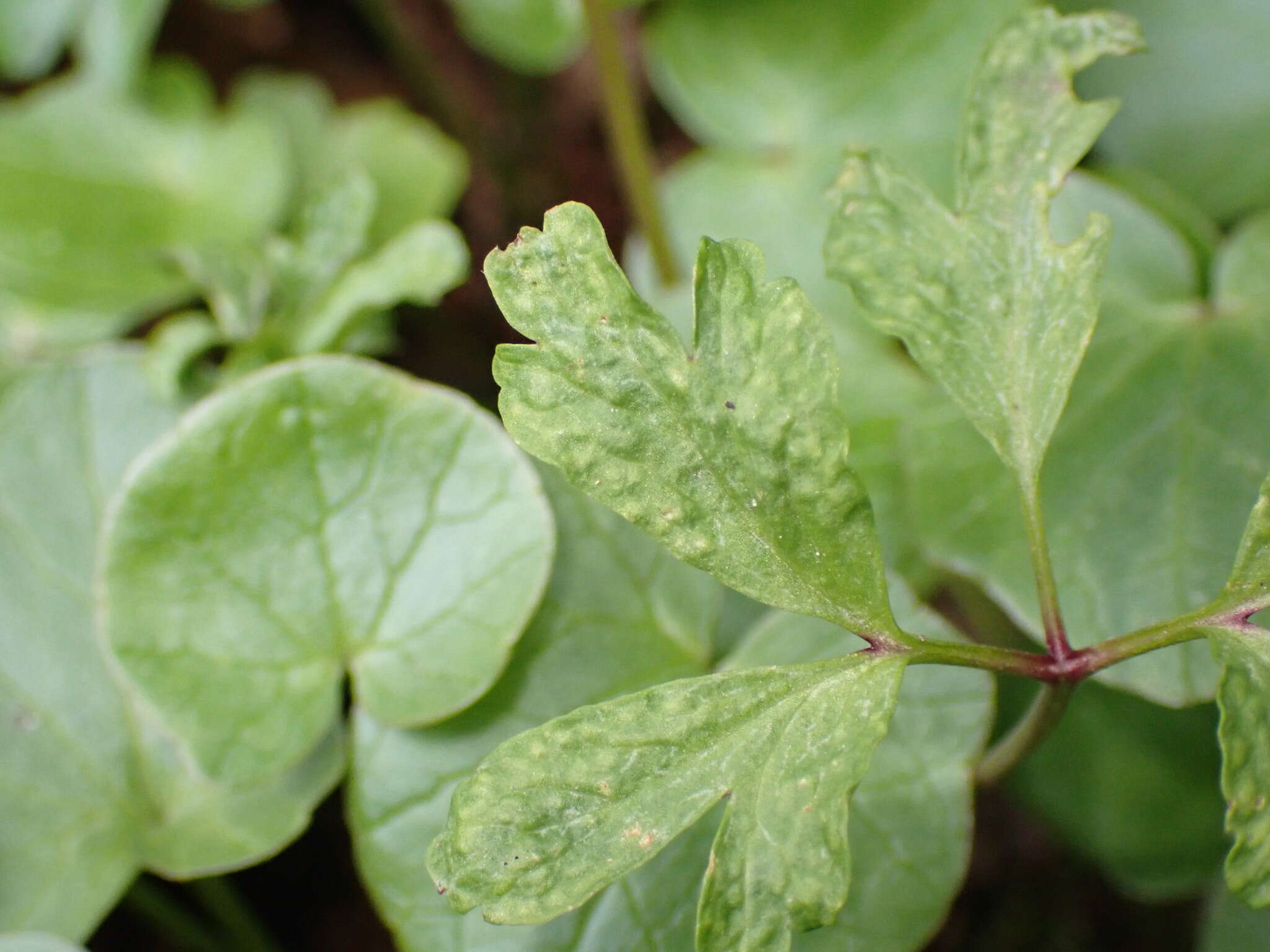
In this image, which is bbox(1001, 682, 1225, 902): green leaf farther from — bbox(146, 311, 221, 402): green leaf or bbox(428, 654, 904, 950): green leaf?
bbox(146, 311, 221, 402): green leaf

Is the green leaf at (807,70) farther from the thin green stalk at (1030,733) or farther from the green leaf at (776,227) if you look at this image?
the thin green stalk at (1030,733)

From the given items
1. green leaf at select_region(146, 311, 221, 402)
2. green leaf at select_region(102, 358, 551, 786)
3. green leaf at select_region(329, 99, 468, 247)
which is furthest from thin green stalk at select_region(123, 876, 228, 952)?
green leaf at select_region(329, 99, 468, 247)

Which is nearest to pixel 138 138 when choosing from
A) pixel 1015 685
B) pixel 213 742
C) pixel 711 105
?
pixel 711 105

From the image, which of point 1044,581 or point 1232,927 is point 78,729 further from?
point 1232,927

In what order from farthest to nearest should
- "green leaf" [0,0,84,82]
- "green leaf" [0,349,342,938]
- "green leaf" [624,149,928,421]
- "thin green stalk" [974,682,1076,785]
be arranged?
1. "green leaf" [0,0,84,82]
2. "green leaf" [624,149,928,421]
3. "green leaf" [0,349,342,938]
4. "thin green stalk" [974,682,1076,785]

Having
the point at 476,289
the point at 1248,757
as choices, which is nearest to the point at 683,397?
the point at 1248,757

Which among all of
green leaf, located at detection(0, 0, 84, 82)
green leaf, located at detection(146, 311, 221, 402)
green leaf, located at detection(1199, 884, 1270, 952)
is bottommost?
green leaf, located at detection(1199, 884, 1270, 952)

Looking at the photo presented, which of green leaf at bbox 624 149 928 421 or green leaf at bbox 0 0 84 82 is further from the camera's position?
green leaf at bbox 0 0 84 82
